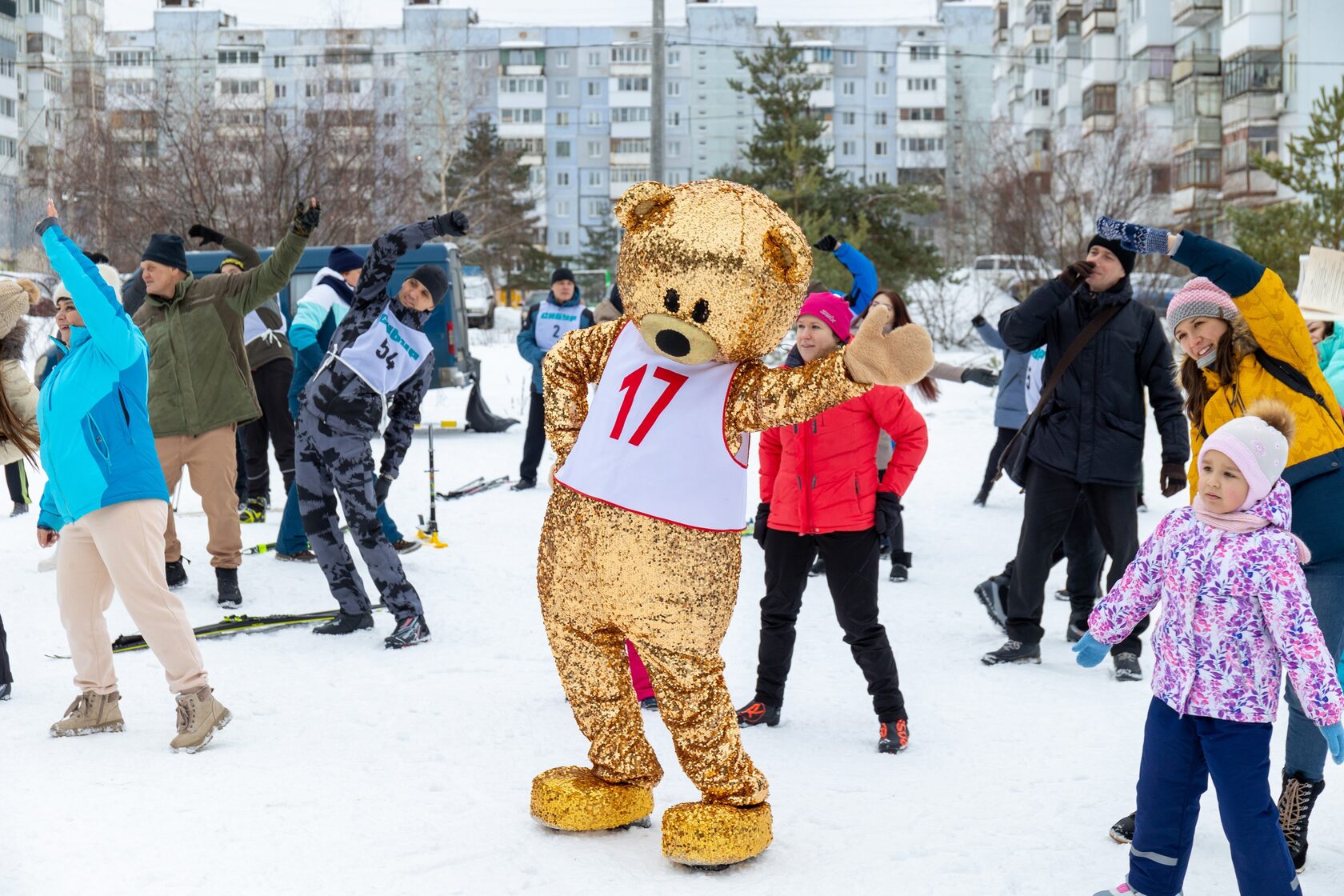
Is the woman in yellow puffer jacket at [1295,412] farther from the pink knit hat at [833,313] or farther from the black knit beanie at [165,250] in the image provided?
the black knit beanie at [165,250]

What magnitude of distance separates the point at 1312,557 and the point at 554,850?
2.35 m

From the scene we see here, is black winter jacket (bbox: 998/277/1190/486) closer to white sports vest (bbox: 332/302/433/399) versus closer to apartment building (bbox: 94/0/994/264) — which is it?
white sports vest (bbox: 332/302/433/399)

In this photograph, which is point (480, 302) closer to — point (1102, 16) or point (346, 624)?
point (346, 624)

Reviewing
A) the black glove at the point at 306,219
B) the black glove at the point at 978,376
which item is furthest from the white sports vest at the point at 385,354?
the black glove at the point at 978,376

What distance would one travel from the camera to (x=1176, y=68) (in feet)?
138

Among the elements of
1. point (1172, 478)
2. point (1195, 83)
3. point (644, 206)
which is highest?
point (1195, 83)

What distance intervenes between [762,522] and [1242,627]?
2156 mm

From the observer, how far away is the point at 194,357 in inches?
266

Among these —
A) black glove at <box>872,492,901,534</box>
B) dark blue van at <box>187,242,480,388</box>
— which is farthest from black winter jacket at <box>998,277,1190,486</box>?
dark blue van at <box>187,242,480,388</box>

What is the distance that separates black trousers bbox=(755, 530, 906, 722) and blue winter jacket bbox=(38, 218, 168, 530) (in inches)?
91.5

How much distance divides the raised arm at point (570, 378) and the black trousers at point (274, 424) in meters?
5.30

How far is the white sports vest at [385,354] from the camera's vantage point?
6180mm

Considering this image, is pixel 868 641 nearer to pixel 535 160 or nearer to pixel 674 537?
pixel 674 537

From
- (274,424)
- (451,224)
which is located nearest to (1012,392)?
(274,424)
